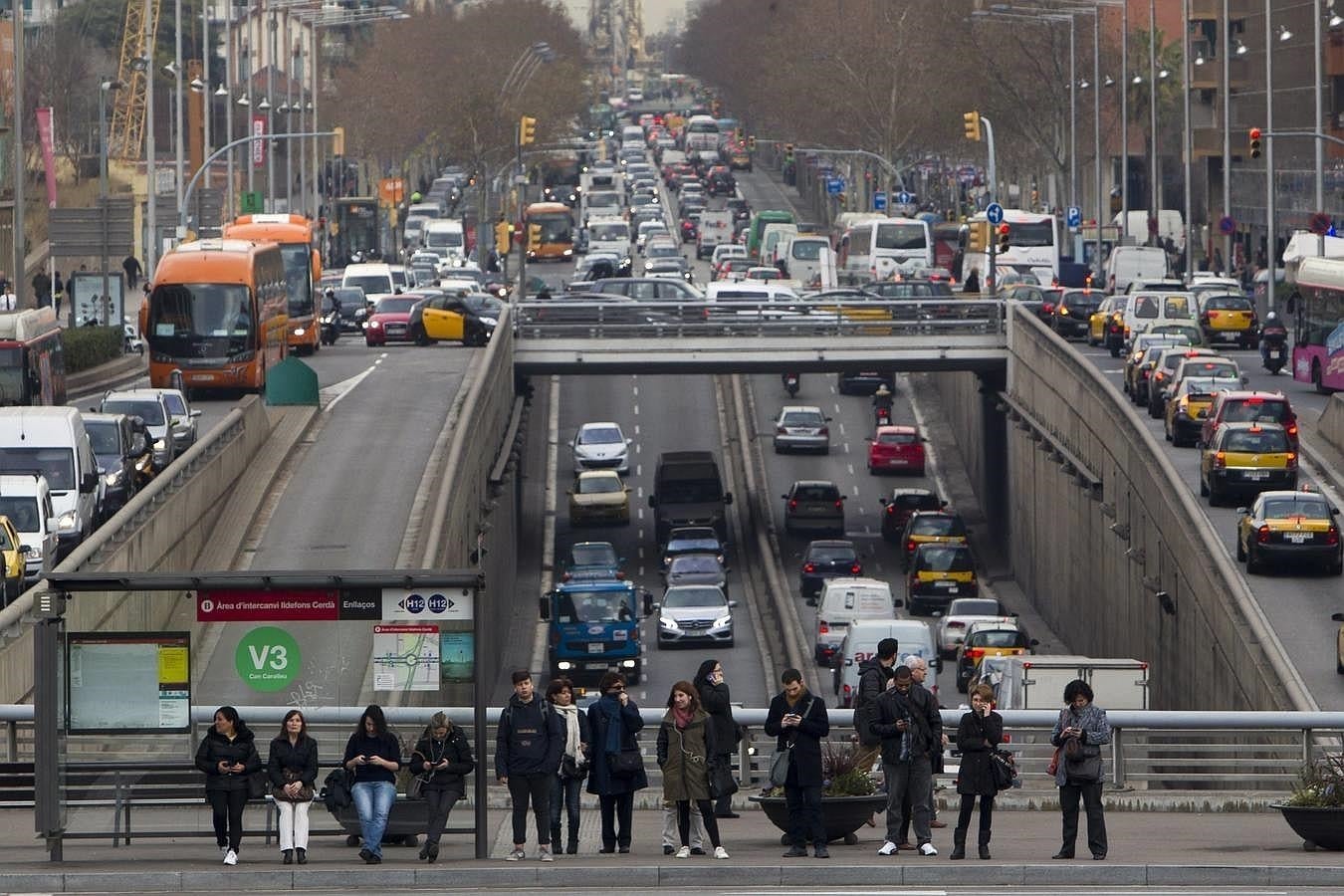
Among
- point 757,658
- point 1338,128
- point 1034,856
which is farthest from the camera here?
point 1338,128

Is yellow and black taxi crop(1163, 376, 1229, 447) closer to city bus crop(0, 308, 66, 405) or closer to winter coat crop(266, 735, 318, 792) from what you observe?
city bus crop(0, 308, 66, 405)

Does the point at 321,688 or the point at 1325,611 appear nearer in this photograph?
the point at 321,688

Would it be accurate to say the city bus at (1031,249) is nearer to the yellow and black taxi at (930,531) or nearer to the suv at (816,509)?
the suv at (816,509)

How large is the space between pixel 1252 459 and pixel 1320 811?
28.7 m

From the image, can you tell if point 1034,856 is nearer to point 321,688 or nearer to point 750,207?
point 321,688

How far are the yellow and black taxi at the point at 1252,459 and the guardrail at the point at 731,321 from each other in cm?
2063

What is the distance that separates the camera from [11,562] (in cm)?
3234

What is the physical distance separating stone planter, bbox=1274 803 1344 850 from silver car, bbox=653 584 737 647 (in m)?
38.4

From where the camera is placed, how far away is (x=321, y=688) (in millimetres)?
18562

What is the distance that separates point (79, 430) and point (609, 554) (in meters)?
26.2

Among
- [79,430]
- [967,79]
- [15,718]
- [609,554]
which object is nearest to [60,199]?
[967,79]

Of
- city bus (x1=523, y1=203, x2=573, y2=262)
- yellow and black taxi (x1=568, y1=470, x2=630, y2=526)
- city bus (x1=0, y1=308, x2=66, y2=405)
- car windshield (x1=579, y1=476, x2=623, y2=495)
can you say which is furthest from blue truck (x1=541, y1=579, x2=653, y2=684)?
city bus (x1=523, y1=203, x2=573, y2=262)

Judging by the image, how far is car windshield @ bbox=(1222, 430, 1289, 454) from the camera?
46.1m

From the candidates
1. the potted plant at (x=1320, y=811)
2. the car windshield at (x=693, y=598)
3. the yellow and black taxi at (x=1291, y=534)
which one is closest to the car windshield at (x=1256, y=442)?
the yellow and black taxi at (x=1291, y=534)
